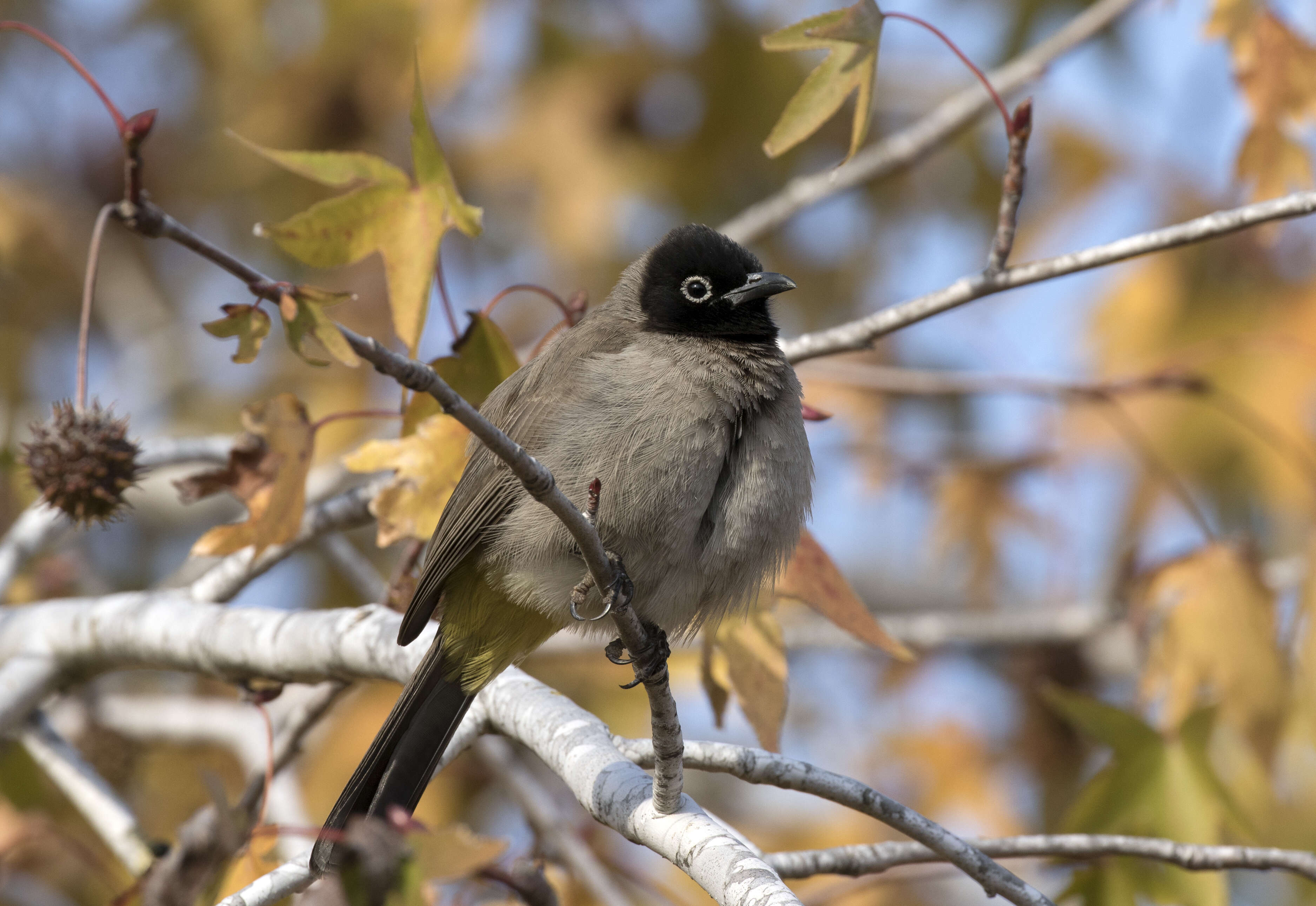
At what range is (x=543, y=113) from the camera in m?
7.97

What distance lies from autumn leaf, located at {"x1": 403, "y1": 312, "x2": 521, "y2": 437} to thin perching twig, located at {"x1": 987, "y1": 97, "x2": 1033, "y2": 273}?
1499 millimetres

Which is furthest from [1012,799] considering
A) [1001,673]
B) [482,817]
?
[482,817]

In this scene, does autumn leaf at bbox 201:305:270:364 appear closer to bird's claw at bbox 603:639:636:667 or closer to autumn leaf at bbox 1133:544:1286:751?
bird's claw at bbox 603:639:636:667

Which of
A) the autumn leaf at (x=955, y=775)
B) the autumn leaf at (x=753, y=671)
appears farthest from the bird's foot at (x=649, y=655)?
the autumn leaf at (x=955, y=775)

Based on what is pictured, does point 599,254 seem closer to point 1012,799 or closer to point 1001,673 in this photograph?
point 1001,673

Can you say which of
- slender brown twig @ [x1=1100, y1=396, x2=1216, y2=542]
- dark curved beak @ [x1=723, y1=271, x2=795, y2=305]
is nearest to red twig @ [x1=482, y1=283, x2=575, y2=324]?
dark curved beak @ [x1=723, y1=271, x2=795, y2=305]

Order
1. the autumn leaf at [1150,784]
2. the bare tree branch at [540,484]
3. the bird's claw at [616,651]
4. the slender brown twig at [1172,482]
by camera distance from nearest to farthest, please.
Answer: the bare tree branch at [540,484], the bird's claw at [616,651], the autumn leaf at [1150,784], the slender brown twig at [1172,482]

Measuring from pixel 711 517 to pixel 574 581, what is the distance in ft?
1.38

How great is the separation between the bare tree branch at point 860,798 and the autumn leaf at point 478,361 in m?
1.41

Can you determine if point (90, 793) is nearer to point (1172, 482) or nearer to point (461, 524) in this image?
point (461, 524)

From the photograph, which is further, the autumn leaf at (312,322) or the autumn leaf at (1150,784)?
the autumn leaf at (1150,784)

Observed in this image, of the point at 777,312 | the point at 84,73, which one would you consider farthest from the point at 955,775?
the point at 84,73

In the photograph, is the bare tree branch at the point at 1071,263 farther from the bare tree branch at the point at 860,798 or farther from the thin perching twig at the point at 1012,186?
the bare tree branch at the point at 860,798

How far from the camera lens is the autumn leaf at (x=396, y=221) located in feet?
11.4
